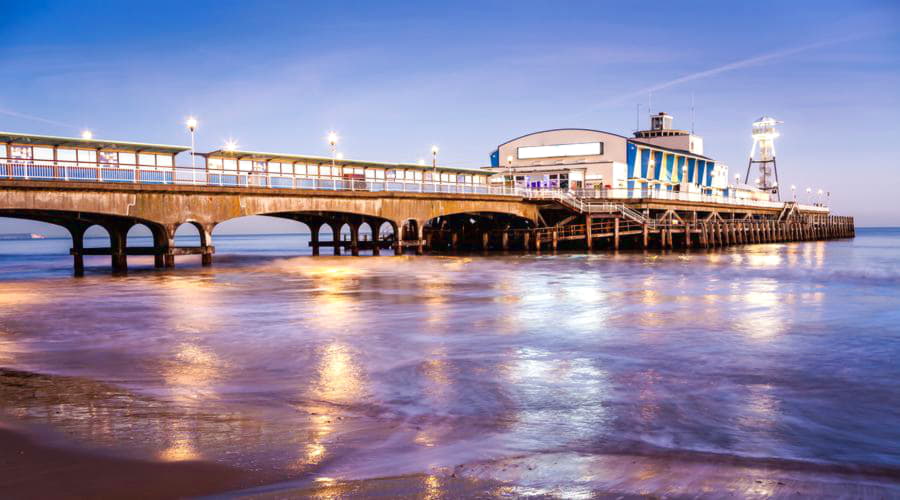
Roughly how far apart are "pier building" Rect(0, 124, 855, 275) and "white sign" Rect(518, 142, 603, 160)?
0.37ft

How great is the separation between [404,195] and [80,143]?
66.6ft

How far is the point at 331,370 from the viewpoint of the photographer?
12.3 metres

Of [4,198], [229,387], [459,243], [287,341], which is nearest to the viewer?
[229,387]

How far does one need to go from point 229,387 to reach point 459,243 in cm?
5663

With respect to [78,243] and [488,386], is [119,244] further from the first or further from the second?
[488,386]

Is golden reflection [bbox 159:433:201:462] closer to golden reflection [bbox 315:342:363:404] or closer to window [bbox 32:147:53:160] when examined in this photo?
golden reflection [bbox 315:342:363:404]

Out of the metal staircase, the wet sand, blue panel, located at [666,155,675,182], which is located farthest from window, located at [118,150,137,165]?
blue panel, located at [666,155,675,182]

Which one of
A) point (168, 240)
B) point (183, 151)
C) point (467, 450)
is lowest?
point (467, 450)

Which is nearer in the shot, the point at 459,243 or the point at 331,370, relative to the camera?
the point at 331,370

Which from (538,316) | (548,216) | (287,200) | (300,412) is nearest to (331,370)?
(300,412)

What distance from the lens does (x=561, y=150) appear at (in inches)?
2970

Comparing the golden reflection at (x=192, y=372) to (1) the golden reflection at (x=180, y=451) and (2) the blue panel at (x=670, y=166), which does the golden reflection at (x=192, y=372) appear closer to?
(1) the golden reflection at (x=180, y=451)

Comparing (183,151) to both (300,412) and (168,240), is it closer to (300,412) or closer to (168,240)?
(168,240)

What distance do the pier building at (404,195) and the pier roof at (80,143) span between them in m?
0.08
